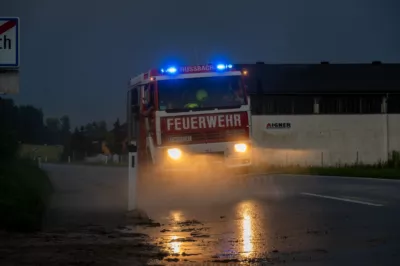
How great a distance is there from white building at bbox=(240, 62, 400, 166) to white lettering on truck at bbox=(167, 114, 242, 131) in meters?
34.0

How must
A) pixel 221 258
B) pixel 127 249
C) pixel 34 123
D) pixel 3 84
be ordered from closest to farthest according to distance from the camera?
pixel 221 258
pixel 127 249
pixel 3 84
pixel 34 123

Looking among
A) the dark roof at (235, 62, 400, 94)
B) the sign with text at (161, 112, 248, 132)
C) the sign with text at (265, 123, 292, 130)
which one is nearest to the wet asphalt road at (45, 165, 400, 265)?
the sign with text at (161, 112, 248, 132)

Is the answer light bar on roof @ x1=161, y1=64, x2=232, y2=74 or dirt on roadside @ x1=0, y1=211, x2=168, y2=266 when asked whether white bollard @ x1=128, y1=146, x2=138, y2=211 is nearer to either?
dirt on roadside @ x1=0, y1=211, x2=168, y2=266

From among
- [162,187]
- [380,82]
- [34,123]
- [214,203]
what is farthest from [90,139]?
[214,203]

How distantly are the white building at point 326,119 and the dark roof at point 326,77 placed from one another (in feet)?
0.27

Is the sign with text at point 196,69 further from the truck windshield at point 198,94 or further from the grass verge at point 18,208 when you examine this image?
the grass verge at point 18,208

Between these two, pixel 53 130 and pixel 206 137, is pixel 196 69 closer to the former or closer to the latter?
pixel 206 137

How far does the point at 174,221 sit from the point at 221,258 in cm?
340

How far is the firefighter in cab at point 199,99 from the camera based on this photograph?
17.5 metres

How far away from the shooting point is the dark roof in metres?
54.4

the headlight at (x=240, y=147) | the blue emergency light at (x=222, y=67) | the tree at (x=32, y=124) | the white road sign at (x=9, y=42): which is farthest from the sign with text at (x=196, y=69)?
the tree at (x=32, y=124)

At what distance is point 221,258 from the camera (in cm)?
746

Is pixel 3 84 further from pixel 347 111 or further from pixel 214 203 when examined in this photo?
pixel 347 111

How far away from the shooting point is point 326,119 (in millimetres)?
53938
